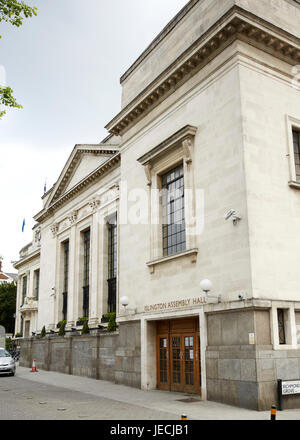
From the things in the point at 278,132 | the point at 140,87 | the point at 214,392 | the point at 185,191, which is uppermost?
the point at 140,87

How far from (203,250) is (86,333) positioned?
43.0ft

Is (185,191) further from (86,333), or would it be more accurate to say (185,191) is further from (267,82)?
(86,333)

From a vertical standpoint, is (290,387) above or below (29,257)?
below

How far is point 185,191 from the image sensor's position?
18.0 meters

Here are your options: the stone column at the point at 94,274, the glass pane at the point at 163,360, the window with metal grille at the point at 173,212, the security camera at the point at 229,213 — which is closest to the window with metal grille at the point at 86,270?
the stone column at the point at 94,274

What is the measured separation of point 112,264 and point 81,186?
246 inches

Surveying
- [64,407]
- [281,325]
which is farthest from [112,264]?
[281,325]

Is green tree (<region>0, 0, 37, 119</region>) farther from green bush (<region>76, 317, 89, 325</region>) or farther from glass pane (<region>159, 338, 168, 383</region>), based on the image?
green bush (<region>76, 317, 89, 325</region>)

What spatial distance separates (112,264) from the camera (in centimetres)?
2898

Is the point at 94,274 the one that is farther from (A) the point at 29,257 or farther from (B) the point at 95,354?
(A) the point at 29,257

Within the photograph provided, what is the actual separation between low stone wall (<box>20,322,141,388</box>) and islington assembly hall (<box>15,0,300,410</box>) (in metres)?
0.11

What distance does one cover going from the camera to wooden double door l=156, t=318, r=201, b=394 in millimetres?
17284

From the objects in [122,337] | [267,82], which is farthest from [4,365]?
[267,82]

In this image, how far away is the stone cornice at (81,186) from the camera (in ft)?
92.0
